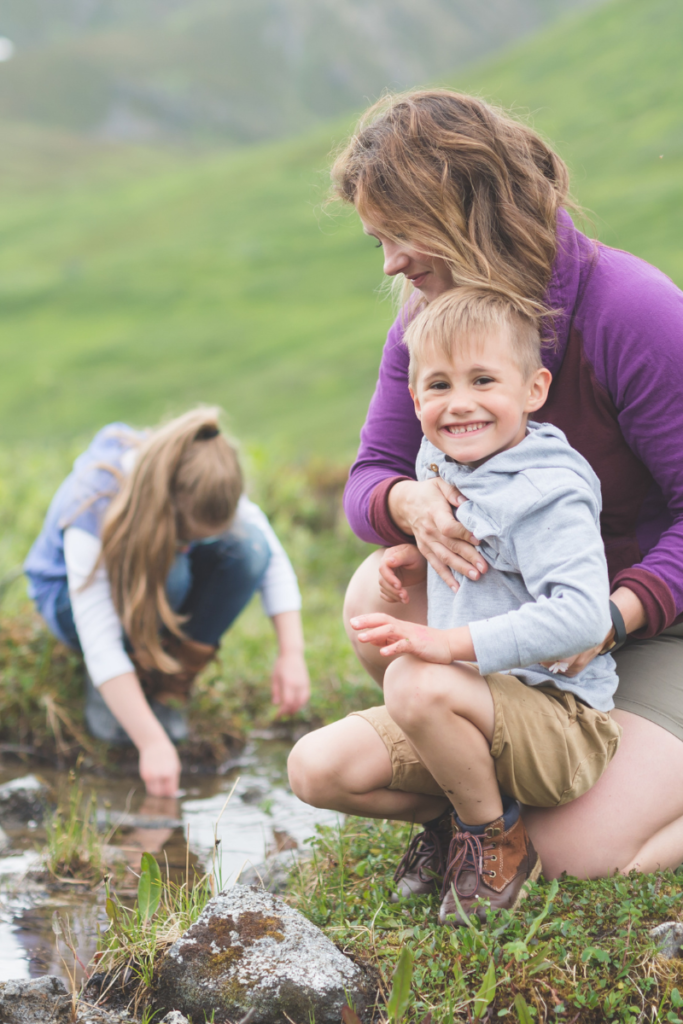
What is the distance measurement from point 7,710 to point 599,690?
2399 millimetres

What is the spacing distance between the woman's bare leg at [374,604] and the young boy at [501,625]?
34 cm

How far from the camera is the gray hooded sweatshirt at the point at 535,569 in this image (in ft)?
6.45

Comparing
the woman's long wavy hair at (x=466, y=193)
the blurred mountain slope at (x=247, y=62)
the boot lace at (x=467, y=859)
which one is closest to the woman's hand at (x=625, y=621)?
the boot lace at (x=467, y=859)

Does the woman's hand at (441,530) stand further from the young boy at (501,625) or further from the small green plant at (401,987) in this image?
the small green plant at (401,987)

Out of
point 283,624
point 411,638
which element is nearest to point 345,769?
point 411,638

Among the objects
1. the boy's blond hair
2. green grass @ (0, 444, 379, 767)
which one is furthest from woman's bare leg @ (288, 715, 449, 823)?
green grass @ (0, 444, 379, 767)

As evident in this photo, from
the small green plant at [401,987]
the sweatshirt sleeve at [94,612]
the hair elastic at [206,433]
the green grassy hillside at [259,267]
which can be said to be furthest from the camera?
the green grassy hillside at [259,267]

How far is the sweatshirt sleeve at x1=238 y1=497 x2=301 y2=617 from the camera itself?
13.1 ft

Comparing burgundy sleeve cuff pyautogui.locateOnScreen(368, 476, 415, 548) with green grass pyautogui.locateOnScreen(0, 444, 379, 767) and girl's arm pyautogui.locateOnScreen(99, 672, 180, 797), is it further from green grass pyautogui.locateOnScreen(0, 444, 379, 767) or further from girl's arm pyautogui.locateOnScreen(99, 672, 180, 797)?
green grass pyautogui.locateOnScreen(0, 444, 379, 767)

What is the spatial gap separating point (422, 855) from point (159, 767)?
1137mm

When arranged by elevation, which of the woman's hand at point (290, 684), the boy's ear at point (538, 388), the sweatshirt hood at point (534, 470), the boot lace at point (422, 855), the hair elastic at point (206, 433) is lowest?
the boot lace at point (422, 855)

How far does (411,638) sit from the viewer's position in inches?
80.0

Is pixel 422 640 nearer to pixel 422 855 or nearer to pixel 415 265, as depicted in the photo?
pixel 422 855

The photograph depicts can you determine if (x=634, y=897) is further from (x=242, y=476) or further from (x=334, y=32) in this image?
(x=334, y=32)
